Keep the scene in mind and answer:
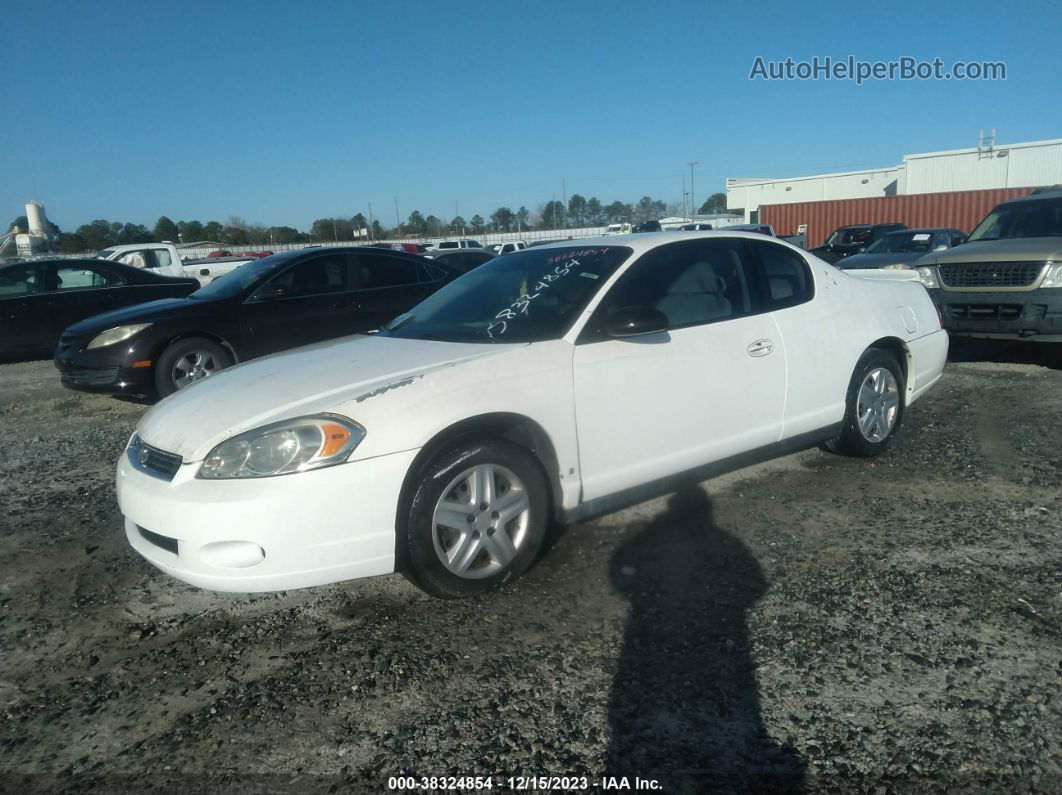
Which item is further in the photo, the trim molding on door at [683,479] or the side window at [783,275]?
the side window at [783,275]

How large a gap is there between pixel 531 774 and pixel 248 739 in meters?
0.92

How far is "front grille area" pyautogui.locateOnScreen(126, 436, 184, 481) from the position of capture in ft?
10.4

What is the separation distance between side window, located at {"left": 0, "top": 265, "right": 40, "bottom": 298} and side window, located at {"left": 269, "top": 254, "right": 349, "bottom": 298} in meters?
4.66

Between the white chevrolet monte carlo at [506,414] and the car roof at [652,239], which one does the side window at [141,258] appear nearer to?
the white chevrolet monte carlo at [506,414]

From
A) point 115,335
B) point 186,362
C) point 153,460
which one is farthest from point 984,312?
point 115,335

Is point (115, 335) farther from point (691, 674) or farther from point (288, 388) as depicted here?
point (691, 674)

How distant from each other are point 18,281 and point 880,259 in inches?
454

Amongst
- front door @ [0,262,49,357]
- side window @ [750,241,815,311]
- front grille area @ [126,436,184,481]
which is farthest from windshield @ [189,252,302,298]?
side window @ [750,241,815,311]

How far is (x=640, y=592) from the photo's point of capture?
3.41m

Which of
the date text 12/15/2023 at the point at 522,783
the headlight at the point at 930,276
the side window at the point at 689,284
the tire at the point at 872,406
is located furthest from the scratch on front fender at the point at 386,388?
the headlight at the point at 930,276

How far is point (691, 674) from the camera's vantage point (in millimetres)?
2754

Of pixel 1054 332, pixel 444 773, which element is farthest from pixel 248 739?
pixel 1054 332

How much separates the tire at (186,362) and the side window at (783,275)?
16.2 ft

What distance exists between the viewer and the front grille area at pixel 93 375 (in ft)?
23.2
